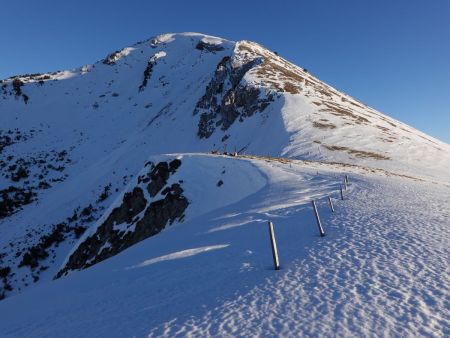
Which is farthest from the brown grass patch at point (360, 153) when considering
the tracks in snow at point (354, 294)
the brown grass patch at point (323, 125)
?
the tracks in snow at point (354, 294)

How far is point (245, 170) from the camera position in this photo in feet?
115

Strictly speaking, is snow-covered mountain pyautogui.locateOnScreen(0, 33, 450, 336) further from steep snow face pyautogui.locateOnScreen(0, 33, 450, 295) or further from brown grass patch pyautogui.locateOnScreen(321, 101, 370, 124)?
brown grass patch pyautogui.locateOnScreen(321, 101, 370, 124)

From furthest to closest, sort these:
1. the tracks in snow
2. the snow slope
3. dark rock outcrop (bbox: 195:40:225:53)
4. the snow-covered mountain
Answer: dark rock outcrop (bbox: 195:40:225:53) → the snow-covered mountain → the snow slope → the tracks in snow

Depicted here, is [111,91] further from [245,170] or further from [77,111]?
[245,170]

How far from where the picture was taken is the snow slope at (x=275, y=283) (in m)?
8.83

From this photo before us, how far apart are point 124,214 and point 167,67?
9922 centimetres

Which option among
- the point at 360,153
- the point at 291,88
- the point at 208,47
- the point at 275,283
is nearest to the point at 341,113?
the point at 291,88

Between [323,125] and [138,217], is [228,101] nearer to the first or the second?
[323,125]

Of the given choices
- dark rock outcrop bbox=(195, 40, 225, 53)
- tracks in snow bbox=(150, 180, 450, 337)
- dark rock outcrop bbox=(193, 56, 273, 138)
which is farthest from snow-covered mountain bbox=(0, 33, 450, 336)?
dark rock outcrop bbox=(195, 40, 225, 53)

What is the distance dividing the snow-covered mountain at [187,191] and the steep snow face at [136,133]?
383 millimetres

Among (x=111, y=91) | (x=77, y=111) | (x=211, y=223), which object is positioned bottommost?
(x=211, y=223)

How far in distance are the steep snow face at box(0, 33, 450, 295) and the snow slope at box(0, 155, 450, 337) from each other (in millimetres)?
13817

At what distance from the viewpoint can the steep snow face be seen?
4666 centimetres

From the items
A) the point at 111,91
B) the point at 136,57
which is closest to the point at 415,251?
the point at 111,91
